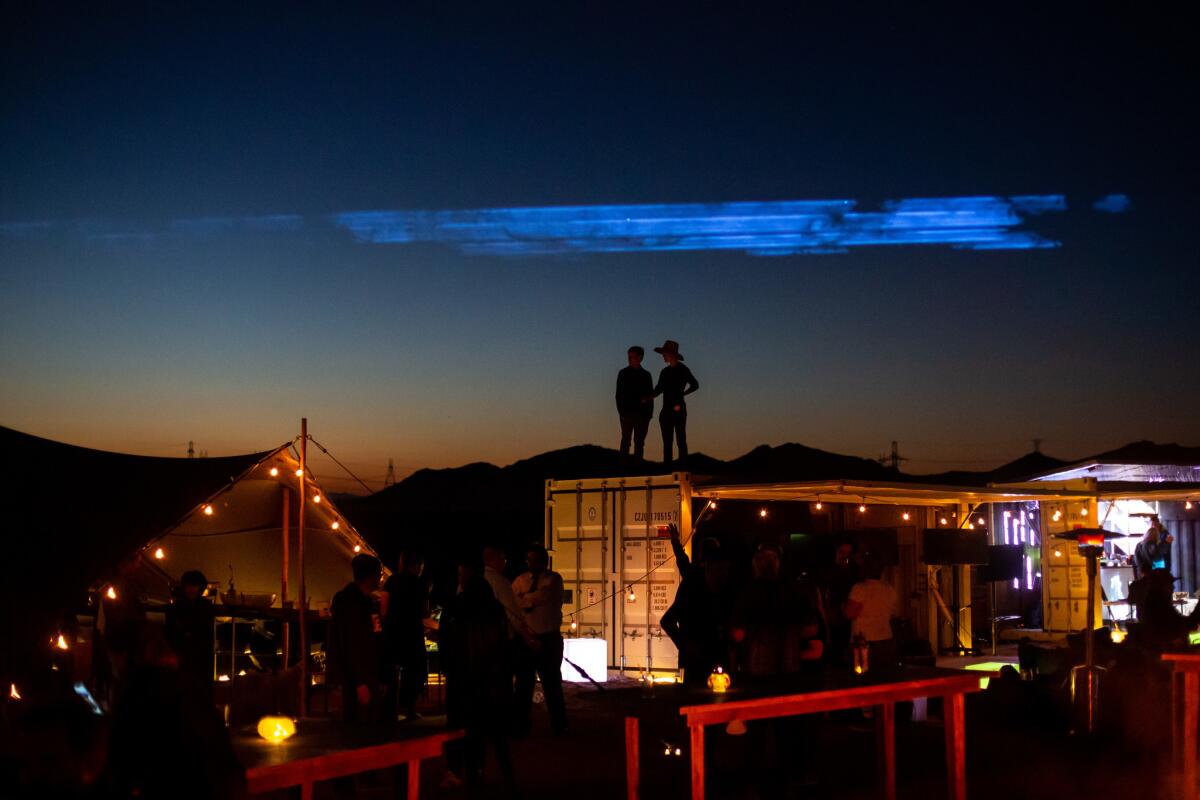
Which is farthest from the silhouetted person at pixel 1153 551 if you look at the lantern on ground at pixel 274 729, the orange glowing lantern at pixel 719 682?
the lantern on ground at pixel 274 729

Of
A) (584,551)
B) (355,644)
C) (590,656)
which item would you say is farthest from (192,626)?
(584,551)

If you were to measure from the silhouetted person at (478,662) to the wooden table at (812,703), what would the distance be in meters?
0.88

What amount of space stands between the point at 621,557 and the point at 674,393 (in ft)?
7.52

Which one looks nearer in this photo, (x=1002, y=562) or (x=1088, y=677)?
(x=1088, y=677)

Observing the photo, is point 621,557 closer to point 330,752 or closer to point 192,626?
point 192,626

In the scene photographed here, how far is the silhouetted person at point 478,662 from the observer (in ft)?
25.3

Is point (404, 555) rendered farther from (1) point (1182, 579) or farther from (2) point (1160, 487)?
(1) point (1182, 579)

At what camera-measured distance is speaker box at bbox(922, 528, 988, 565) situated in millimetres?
17969

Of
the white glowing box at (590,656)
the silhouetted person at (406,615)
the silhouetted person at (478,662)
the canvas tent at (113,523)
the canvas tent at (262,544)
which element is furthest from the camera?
the white glowing box at (590,656)

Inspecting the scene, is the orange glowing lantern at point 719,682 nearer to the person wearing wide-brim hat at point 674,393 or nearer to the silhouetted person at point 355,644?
the silhouetted person at point 355,644

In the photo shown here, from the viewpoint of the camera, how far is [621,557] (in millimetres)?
15148

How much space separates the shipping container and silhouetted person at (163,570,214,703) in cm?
683

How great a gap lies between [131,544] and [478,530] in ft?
91.9

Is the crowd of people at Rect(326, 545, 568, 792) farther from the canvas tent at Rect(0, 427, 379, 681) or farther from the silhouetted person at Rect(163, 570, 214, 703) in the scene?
the canvas tent at Rect(0, 427, 379, 681)
